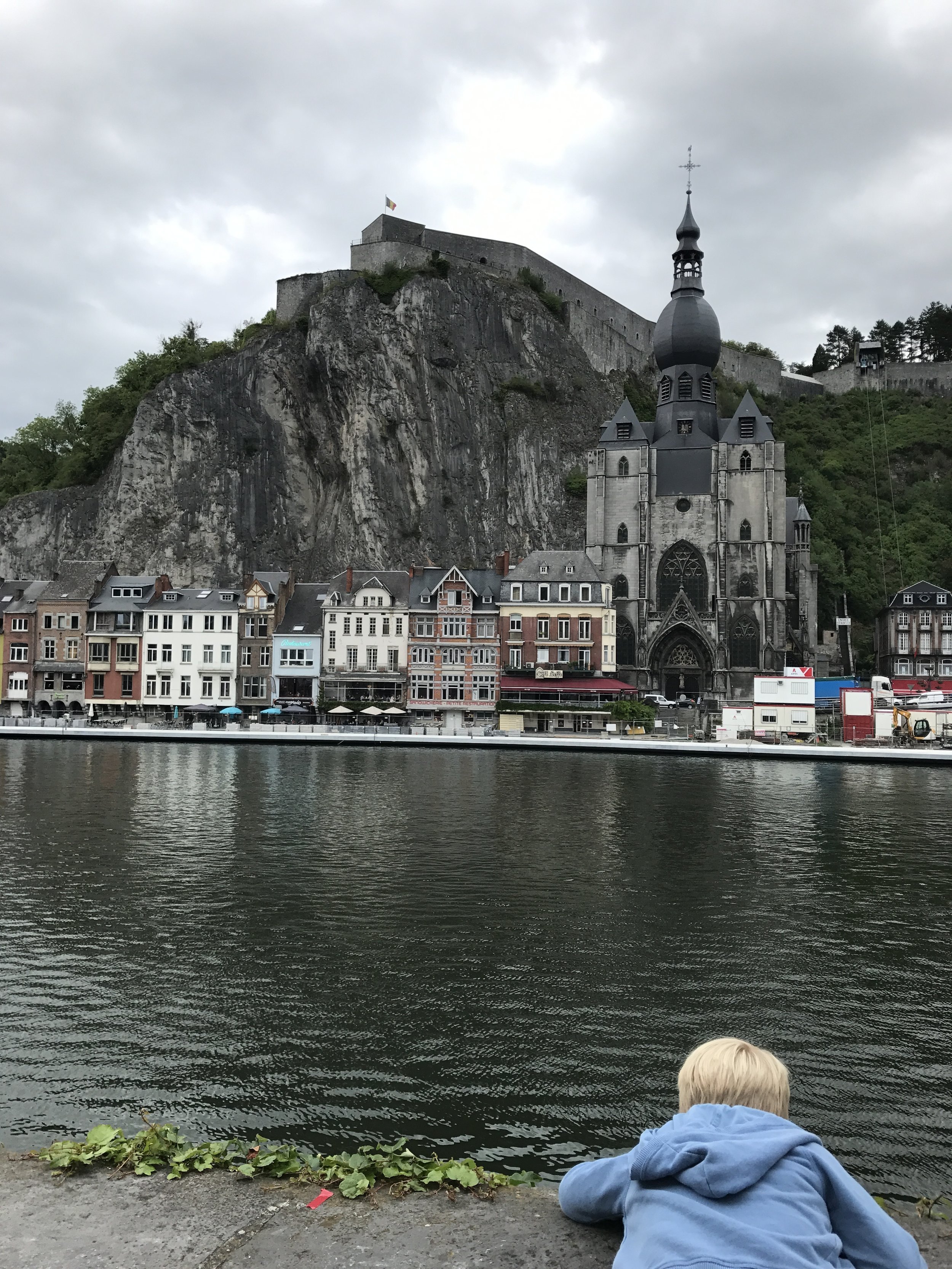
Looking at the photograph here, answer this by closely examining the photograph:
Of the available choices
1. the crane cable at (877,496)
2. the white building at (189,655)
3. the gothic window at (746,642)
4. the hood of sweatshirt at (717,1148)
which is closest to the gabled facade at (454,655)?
the white building at (189,655)

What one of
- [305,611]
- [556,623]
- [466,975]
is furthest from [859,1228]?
[305,611]

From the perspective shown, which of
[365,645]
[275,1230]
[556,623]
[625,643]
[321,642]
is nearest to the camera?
[275,1230]

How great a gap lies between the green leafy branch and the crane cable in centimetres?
8906

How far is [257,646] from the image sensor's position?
71812 millimetres

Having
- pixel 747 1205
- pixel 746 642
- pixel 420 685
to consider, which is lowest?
pixel 747 1205

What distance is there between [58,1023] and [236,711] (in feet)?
177

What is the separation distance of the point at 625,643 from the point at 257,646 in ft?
94.6

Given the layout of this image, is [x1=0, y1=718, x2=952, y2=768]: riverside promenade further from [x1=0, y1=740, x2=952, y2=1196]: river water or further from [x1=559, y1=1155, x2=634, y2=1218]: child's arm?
[x1=559, y1=1155, x2=634, y2=1218]: child's arm

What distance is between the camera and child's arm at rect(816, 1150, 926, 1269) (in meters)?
3.91

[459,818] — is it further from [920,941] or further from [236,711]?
[236,711]

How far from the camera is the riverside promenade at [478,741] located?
175 ft

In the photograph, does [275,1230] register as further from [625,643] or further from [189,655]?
[625,643]

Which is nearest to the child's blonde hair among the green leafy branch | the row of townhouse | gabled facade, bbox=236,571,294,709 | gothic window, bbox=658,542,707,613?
the green leafy branch

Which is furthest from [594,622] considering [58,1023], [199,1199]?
[199,1199]
